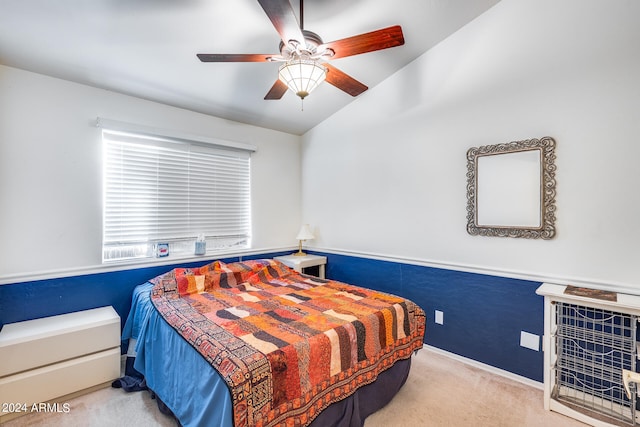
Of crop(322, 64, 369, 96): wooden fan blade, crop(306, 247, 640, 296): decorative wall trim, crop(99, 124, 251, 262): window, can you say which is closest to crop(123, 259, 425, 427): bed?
crop(99, 124, 251, 262): window

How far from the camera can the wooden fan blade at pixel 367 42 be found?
1606 mm

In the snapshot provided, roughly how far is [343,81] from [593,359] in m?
2.66

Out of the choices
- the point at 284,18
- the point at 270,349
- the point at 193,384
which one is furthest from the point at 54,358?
the point at 284,18

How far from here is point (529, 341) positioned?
2.32 m

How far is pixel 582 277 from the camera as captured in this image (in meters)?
2.10

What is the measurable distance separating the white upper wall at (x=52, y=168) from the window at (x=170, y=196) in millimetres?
133

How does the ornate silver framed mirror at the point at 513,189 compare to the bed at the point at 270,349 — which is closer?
the bed at the point at 270,349

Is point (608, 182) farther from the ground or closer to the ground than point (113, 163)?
closer to the ground

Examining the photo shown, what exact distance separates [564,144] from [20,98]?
421cm

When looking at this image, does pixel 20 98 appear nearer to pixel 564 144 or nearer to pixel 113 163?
pixel 113 163

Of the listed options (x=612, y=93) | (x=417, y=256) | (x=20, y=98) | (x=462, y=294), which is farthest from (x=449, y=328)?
(x=20, y=98)

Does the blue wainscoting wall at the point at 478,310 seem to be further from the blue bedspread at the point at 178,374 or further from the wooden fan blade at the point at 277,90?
the blue bedspread at the point at 178,374

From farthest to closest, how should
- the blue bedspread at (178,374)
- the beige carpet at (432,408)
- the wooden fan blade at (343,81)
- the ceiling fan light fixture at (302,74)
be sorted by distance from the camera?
the wooden fan blade at (343,81), the beige carpet at (432,408), the ceiling fan light fixture at (302,74), the blue bedspread at (178,374)

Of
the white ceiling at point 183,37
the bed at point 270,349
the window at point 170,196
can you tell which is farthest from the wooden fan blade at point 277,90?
the bed at point 270,349
